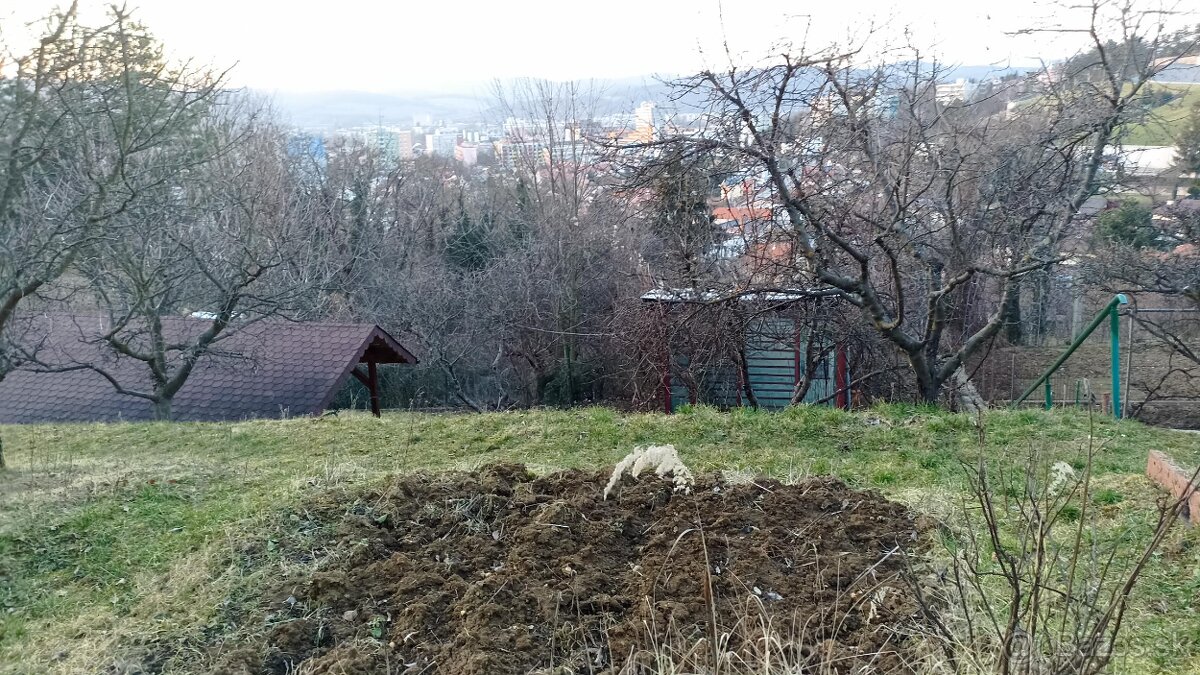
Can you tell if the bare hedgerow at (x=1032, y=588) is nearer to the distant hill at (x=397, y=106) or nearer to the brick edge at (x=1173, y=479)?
the brick edge at (x=1173, y=479)

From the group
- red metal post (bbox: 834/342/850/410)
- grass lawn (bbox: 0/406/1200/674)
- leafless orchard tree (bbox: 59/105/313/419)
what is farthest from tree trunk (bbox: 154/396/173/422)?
red metal post (bbox: 834/342/850/410)

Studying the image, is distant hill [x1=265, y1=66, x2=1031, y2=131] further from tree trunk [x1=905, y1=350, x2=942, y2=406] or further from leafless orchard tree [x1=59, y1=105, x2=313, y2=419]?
tree trunk [x1=905, y1=350, x2=942, y2=406]

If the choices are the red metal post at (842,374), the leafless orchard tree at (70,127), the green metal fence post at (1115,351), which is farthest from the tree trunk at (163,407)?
the green metal fence post at (1115,351)

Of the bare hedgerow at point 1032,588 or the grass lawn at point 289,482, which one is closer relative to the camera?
the bare hedgerow at point 1032,588

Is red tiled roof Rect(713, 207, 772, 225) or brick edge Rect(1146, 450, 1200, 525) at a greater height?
red tiled roof Rect(713, 207, 772, 225)

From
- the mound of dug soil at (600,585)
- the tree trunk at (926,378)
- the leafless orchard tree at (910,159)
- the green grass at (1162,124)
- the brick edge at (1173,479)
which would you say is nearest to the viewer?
the mound of dug soil at (600,585)

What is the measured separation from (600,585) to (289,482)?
2877 millimetres

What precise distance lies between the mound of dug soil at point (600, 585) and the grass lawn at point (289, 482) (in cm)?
44

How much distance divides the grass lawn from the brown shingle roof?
267 inches

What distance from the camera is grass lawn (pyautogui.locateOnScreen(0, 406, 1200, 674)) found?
361 centimetres

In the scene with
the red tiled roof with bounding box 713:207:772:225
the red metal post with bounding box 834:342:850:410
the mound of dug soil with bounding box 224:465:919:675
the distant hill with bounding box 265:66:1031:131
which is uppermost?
the distant hill with bounding box 265:66:1031:131

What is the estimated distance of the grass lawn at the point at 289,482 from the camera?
3.61m

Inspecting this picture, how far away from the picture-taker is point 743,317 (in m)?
9.41

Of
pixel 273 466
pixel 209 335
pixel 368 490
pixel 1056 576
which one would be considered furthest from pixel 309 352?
pixel 1056 576
